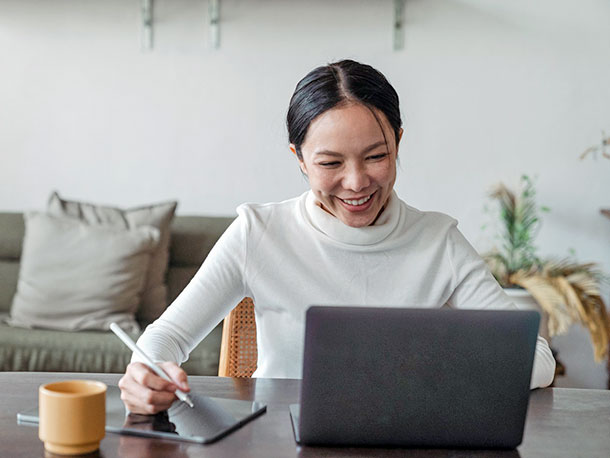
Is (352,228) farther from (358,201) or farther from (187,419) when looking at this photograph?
(187,419)

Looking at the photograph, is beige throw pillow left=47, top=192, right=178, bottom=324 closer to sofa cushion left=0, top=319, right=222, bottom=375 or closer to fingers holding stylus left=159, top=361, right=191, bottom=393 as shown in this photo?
sofa cushion left=0, top=319, right=222, bottom=375

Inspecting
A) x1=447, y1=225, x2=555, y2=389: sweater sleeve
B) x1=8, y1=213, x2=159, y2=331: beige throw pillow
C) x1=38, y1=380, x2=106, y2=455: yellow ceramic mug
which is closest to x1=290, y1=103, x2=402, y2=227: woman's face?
x1=447, y1=225, x2=555, y2=389: sweater sleeve

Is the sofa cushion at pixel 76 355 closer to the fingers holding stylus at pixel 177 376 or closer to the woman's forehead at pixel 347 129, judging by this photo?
the woman's forehead at pixel 347 129

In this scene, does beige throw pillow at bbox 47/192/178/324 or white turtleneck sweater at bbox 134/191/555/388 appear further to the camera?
beige throw pillow at bbox 47/192/178/324

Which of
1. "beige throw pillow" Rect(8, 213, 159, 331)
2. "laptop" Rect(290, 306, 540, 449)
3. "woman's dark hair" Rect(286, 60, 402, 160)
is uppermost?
"woman's dark hair" Rect(286, 60, 402, 160)

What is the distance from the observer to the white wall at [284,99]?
3.18 metres

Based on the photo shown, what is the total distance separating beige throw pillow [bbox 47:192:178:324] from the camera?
2895 millimetres

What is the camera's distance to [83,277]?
2781mm

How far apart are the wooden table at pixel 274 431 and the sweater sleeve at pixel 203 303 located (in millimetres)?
84

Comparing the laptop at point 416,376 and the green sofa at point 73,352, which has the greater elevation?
the laptop at point 416,376

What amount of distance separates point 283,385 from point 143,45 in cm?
235

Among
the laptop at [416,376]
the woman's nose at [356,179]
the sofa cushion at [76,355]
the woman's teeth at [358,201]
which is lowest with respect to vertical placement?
the sofa cushion at [76,355]

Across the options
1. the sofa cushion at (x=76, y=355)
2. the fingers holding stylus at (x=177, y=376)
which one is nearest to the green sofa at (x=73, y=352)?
the sofa cushion at (x=76, y=355)

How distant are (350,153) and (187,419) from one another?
557mm
